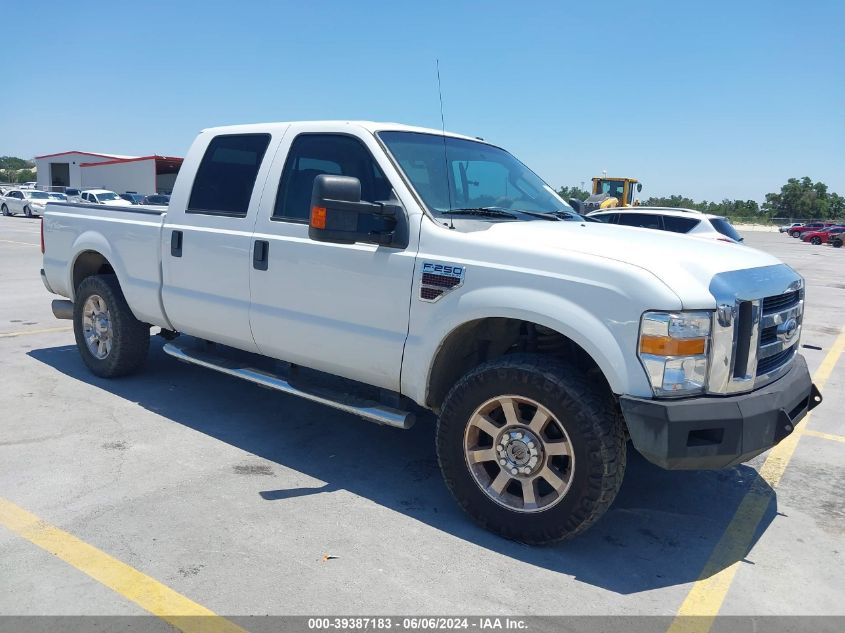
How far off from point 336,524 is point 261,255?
5.88 ft

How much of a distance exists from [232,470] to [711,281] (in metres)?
2.91

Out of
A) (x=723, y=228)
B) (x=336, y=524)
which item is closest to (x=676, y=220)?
(x=723, y=228)

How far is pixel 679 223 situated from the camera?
14.8 meters

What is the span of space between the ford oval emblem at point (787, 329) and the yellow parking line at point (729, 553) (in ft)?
3.48

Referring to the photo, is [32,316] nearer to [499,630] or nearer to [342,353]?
[342,353]

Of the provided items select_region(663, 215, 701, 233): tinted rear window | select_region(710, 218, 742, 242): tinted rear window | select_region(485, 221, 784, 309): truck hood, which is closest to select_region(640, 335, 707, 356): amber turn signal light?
select_region(485, 221, 784, 309): truck hood

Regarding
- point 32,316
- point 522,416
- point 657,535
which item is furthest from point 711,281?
point 32,316

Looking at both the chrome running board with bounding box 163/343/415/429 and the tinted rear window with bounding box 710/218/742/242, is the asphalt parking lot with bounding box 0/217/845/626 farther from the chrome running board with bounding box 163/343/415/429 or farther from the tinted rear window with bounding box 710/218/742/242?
the tinted rear window with bounding box 710/218/742/242

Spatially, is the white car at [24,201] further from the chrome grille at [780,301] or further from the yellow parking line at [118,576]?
the chrome grille at [780,301]

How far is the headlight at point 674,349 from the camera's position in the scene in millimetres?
3057

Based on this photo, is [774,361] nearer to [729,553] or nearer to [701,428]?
[701,428]

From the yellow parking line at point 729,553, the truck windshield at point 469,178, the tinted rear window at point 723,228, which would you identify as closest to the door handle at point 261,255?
the truck windshield at point 469,178

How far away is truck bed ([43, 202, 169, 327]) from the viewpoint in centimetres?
535

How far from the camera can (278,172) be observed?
460 cm
